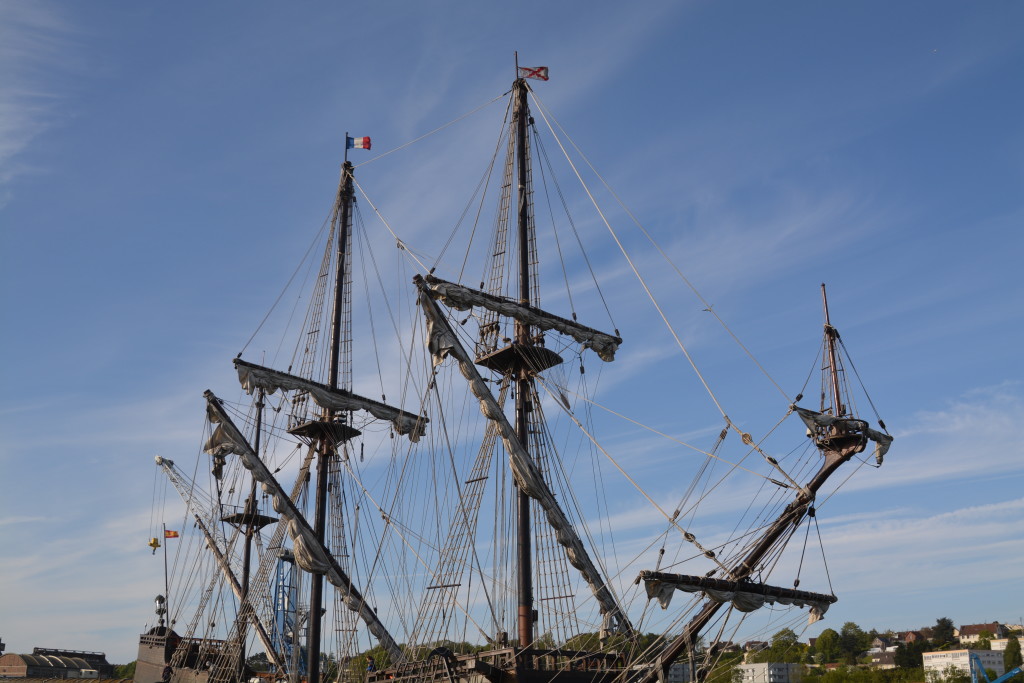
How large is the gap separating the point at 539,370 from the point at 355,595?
14.8 meters

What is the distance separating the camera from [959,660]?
141m

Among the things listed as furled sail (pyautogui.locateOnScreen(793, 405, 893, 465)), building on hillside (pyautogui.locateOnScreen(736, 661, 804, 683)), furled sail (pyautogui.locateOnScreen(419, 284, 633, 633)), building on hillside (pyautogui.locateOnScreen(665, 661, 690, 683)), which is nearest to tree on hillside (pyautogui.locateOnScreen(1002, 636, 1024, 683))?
building on hillside (pyautogui.locateOnScreen(736, 661, 804, 683))

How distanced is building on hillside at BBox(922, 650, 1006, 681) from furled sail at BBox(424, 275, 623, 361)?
11950 cm

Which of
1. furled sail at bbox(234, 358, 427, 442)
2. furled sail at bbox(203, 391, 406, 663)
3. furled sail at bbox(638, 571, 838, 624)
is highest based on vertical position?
furled sail at bbox(234, 358, 427, 442)

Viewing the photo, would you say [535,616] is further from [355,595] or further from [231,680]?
[231,680]

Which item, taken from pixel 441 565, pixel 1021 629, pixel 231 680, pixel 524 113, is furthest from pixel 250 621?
pixel 1021 629

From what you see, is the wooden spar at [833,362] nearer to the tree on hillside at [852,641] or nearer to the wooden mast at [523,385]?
the wooden mast at [523,385]

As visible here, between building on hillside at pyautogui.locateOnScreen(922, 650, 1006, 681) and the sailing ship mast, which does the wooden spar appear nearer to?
the sailing ship mast

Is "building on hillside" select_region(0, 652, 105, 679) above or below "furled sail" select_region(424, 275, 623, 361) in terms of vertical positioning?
below

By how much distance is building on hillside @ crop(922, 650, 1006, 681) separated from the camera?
139 meters

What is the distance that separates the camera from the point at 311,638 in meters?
41.2

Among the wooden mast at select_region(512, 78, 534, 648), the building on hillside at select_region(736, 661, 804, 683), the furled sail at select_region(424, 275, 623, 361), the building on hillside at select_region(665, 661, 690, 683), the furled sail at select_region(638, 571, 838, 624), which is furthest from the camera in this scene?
the building on hillside at select_region(736, 661, 804, 683)

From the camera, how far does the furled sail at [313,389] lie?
148 feet

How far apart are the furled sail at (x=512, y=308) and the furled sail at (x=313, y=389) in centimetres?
1125
